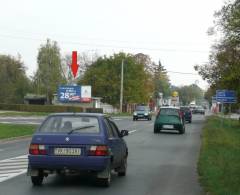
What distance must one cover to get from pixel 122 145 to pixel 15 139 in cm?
1612

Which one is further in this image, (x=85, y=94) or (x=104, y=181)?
(x=85, y=94)

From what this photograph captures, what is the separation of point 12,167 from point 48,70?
354 ft

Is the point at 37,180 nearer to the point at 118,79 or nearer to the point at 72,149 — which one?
the point at 72,149

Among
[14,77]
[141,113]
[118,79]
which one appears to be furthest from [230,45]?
[14,77]

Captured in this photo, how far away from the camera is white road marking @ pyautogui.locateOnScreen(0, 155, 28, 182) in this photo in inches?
546

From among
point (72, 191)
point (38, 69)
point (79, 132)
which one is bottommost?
point (72, 191)

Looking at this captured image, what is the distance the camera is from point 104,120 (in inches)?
497

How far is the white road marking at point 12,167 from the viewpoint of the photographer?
45.5 ft

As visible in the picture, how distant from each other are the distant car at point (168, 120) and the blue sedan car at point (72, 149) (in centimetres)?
2535

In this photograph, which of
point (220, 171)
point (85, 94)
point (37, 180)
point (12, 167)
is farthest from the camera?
point (85, 94)

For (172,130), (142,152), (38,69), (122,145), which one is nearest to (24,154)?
(142,152)

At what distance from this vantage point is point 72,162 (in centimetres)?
1163

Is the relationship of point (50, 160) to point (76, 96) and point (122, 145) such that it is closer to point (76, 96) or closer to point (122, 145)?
point (122, 145)

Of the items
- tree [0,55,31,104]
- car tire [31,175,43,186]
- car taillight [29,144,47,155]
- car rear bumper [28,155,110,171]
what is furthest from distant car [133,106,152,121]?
car rear bumper [28,155,110,171]
